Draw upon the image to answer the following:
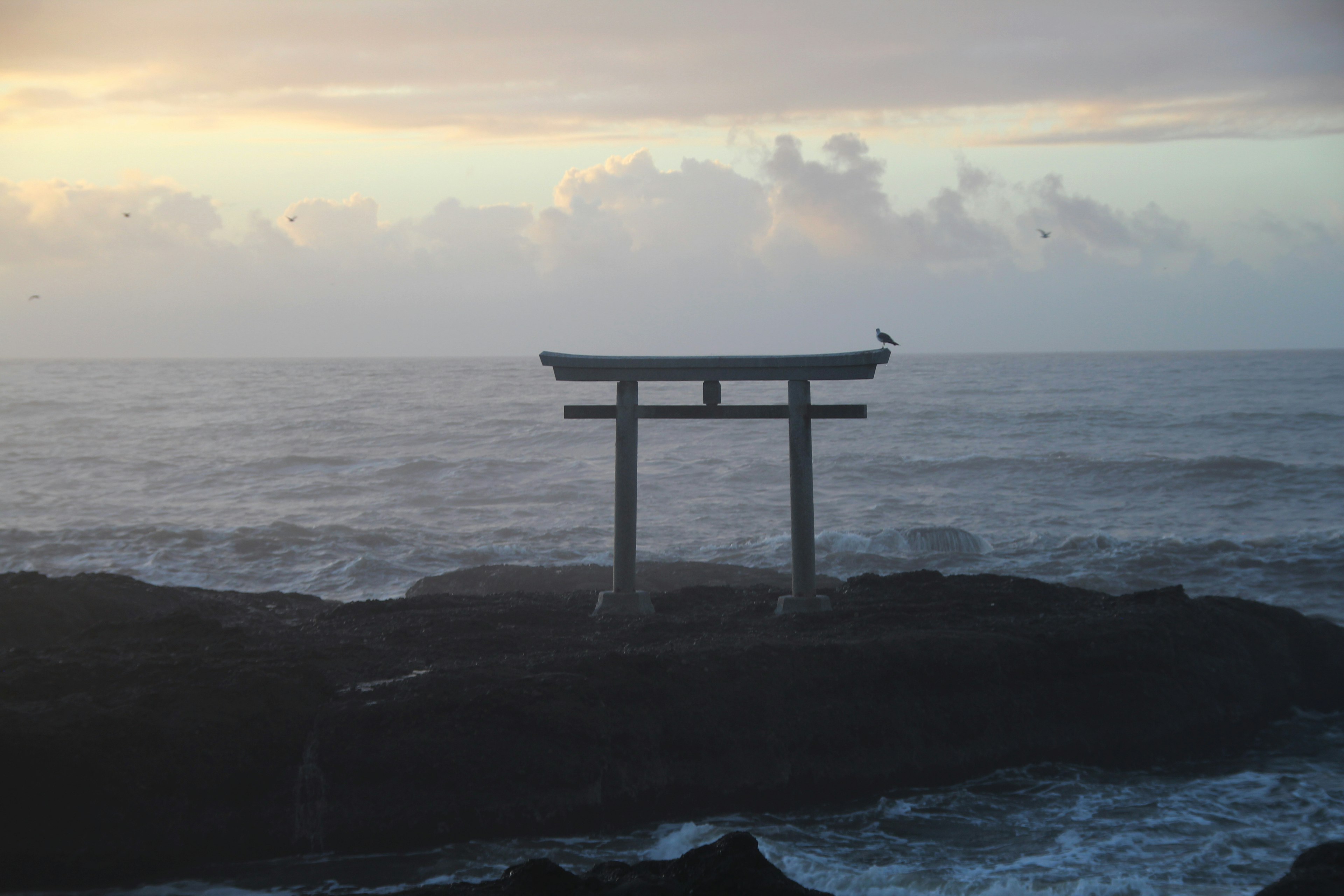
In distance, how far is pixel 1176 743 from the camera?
781 centimetres

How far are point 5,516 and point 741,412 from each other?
61.4 feet

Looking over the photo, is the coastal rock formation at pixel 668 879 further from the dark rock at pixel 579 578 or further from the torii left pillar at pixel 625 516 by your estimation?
the dark rock at pixel 579 578

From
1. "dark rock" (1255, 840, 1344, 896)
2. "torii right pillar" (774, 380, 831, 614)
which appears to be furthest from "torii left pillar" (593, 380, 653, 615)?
"dark rock" (1255, 840, 1344, 896)

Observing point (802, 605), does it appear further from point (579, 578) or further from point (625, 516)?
point (579, 578)

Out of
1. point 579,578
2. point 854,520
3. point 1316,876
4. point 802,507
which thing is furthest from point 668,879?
point 854,520

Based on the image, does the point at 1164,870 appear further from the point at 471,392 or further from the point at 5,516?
the point at 471,392

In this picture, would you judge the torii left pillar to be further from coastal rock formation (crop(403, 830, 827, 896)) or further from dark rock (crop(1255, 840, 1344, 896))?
dark rock (crop(1255, 840, 1344, 896))

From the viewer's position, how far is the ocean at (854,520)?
6348 mm

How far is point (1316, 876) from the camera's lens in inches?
184

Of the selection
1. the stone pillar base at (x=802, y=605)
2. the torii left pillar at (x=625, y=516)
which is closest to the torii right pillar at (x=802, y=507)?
the stone pillar base at (x=802, y=605)

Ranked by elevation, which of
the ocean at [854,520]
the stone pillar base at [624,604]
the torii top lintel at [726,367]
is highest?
the torii top lintel at [726,367]

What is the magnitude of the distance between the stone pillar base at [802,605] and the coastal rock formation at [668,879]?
4.29 meters

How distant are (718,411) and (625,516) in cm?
137

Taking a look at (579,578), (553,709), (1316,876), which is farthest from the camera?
(579,578)
